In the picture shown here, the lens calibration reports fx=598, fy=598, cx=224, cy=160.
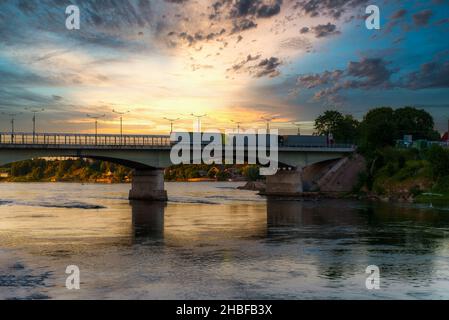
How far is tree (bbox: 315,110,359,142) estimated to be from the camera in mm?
187750

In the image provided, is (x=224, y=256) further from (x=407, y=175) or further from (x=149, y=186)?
(x=407, y=175)

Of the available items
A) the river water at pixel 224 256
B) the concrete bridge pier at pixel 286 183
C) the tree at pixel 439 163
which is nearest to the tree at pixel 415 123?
the concrete bridge pier at pixel 286 183

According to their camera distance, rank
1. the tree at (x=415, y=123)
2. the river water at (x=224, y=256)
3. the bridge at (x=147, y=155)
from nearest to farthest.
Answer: the river water at (x=224, y=256) < the bridge at (x=147, y=155) < the tree at (x=415, y=123)

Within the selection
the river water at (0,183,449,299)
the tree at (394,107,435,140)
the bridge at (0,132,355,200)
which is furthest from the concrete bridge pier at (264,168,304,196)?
the tree at (394,107,435,140)

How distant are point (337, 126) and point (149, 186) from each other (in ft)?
317

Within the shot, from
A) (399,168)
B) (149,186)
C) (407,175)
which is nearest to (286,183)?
(399,168)

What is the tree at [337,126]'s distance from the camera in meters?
188

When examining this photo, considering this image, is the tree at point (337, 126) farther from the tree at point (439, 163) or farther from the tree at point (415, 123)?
the tree at point (439, 163)

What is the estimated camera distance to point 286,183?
129m

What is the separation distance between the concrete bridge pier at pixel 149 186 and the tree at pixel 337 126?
90.3 m

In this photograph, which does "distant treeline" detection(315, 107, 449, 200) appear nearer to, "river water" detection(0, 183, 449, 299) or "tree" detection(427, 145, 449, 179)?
"tree" detection(427, 145, 449, 179)

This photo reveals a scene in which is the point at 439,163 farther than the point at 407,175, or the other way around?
the point at 407,175

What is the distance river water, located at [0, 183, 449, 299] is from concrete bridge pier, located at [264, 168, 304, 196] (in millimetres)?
49953
